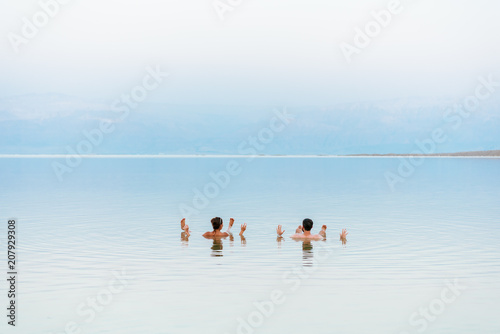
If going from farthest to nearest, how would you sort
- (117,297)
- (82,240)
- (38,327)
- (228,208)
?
(228,208), (82,240), (117,297), (38,327)

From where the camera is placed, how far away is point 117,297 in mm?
16234

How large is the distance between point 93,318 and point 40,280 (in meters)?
4.38

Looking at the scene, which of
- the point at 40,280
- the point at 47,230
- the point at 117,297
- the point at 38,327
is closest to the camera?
the point at 38,327

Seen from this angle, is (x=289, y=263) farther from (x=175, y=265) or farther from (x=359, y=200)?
(x=359, y=200)

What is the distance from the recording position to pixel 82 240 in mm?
26188

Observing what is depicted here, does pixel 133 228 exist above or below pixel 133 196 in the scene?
below

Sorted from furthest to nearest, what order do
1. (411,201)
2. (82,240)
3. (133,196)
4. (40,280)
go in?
(133,196) → (411,201) → (82,240) → (40,280)

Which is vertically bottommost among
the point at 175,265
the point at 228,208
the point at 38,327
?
the point at 38,327

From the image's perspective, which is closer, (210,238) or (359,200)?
(210,238)

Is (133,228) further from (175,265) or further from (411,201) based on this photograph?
(411,201)

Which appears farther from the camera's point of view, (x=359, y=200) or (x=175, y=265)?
(x=359, y=200)

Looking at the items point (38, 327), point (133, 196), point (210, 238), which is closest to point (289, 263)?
point (210, 238)

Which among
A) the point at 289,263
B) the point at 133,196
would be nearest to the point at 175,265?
the point at 289,263

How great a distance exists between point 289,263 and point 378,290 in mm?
4582
